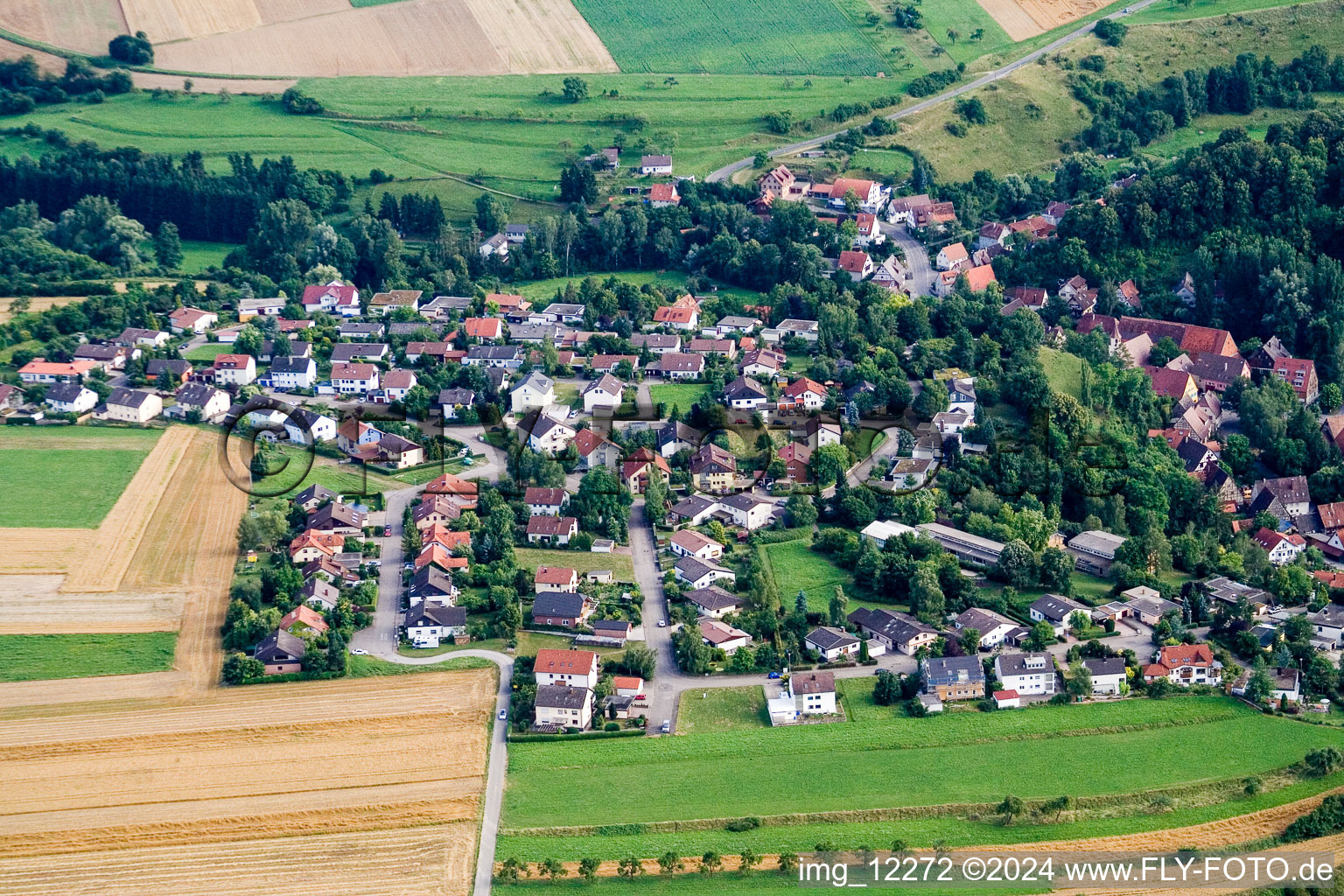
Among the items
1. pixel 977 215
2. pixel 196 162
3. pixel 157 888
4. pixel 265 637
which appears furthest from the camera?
pixel 196 162

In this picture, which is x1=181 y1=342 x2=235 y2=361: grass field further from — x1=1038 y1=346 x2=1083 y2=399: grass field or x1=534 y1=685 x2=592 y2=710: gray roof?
x1=1038 y1=346 x2=1083 y2=399: grass field

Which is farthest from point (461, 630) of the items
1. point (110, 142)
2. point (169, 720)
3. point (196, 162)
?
point (110, 142)

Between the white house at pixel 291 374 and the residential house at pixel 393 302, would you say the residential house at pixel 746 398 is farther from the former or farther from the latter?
the residential house at pixel 393 302

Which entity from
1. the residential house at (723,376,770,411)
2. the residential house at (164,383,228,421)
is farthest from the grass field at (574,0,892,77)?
the residential house at (164,383,228,421)

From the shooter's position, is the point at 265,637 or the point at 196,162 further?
the point at 196,162

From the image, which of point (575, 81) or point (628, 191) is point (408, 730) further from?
point (575, 81)
